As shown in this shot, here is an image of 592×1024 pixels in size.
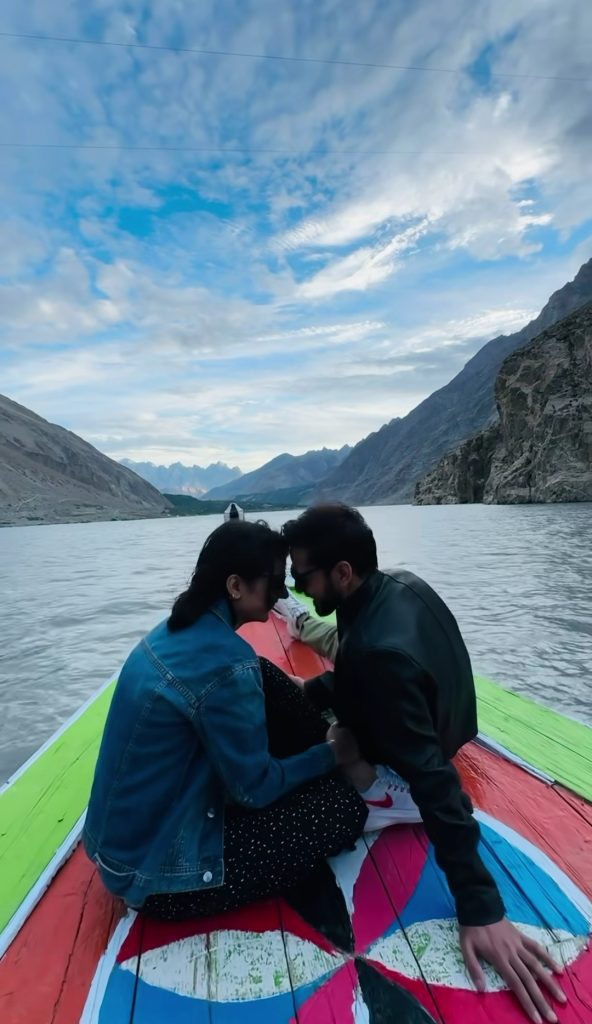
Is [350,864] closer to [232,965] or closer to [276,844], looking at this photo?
[276,844]

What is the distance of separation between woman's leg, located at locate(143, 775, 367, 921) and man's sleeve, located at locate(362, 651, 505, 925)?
0.49 m

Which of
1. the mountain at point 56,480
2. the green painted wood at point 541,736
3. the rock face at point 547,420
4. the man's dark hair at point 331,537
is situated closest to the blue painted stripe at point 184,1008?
the man's dark hair at point 331,537

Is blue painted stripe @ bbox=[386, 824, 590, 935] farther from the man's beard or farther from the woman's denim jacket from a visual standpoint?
the man's beard

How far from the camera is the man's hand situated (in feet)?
5.07

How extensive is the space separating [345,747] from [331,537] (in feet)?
2.70

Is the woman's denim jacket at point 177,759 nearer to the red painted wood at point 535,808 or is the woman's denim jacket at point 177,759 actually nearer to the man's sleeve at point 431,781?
the man's sleeve at point 431,781

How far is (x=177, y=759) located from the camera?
1.75m

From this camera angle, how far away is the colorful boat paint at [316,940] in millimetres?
1608

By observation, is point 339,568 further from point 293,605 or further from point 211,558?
point 293,605

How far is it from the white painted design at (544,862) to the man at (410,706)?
0.37m

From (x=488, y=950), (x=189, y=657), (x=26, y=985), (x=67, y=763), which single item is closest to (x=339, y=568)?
(x=189, y=657)

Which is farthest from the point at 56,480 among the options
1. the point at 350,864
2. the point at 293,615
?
the point at 350,864

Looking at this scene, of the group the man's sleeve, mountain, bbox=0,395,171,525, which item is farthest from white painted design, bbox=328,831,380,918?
mountain, bbox=0,395,171,525

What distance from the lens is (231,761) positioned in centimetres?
173
